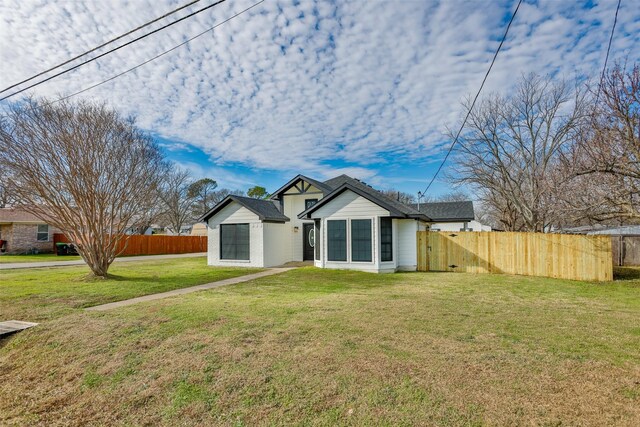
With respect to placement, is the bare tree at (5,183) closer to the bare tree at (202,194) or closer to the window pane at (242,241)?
the window pane at (242,241)

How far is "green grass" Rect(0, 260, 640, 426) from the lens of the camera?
11.1 ft

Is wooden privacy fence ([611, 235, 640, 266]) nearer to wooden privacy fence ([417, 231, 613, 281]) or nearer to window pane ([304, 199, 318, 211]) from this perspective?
wooden privacy fence ([417, 231, 613, 281])

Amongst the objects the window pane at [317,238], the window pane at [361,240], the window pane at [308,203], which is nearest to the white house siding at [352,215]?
the window pane at [361,240]

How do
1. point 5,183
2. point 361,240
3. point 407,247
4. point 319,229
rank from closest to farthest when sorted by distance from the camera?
point 5,183 < point 361,240 < point 407,247 < point 319,229

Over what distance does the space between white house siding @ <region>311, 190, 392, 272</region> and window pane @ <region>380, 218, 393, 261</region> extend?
0.23 metres

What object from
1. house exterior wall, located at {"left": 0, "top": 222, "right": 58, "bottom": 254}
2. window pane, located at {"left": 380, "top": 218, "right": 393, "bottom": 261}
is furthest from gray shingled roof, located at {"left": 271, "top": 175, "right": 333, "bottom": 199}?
house exterior wall, located at {"left": 0, "top": 222, "right": 58, "bottom": 254}

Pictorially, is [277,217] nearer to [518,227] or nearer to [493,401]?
[493,401]

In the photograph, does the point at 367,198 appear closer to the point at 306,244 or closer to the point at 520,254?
the point at 306,244

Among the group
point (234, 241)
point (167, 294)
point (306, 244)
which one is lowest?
point (167, 294)

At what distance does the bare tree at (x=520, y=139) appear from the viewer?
18.9 meters

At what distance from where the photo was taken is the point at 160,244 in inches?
1254

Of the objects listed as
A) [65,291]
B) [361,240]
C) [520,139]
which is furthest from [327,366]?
[520,139]

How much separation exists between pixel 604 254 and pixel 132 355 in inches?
607

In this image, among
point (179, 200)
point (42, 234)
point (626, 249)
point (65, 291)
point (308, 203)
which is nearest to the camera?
point (65, 291)
